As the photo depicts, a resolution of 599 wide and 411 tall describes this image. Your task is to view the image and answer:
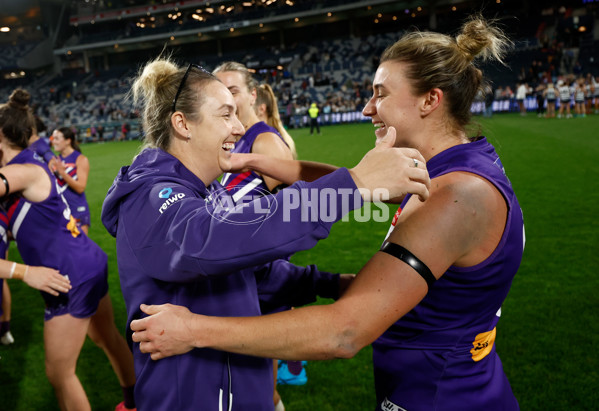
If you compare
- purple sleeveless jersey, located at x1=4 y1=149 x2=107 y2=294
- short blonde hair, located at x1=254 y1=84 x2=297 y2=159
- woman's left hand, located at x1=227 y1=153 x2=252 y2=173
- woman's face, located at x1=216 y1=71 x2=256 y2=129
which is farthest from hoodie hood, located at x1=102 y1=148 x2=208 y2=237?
short blonde hair, located at x1=254 y1=84 x2=297 y2=159

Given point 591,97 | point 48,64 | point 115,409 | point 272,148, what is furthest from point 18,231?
point 48,64

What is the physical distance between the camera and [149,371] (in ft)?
5.48

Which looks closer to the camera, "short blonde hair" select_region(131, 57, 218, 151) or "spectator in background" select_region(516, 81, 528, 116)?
"short blonde hair" select_region(131, 57, 218, 151)

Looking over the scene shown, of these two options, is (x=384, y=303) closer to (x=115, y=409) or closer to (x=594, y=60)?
(x=115, y=409)

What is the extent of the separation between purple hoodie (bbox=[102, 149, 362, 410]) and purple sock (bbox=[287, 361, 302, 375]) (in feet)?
6.93

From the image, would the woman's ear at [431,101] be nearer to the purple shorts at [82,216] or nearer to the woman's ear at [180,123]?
the woman's ear at [180,123]

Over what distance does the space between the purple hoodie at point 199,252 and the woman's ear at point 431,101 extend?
0.84 m

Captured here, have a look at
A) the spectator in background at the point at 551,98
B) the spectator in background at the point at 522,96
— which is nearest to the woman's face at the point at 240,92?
the spectator in background at the point at 551,98

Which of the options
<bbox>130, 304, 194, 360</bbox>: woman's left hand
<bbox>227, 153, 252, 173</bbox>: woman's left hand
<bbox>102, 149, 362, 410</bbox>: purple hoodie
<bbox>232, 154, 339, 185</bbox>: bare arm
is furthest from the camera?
<bbox>232, 154, 339, 185</bbox>: bare arm

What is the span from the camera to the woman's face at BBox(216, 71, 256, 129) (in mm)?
4012

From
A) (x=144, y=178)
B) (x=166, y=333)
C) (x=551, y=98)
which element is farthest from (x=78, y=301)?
(x=551, y=98)

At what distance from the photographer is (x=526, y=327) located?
15.0 ft

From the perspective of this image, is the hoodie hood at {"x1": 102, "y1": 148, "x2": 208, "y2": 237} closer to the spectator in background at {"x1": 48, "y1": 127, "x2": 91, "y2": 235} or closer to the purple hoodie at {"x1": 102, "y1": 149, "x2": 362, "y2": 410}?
the purple hoodie at {"x1": 102, "y1": 149, "x2": 362, "y2": 410}

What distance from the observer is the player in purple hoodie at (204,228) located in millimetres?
1219
